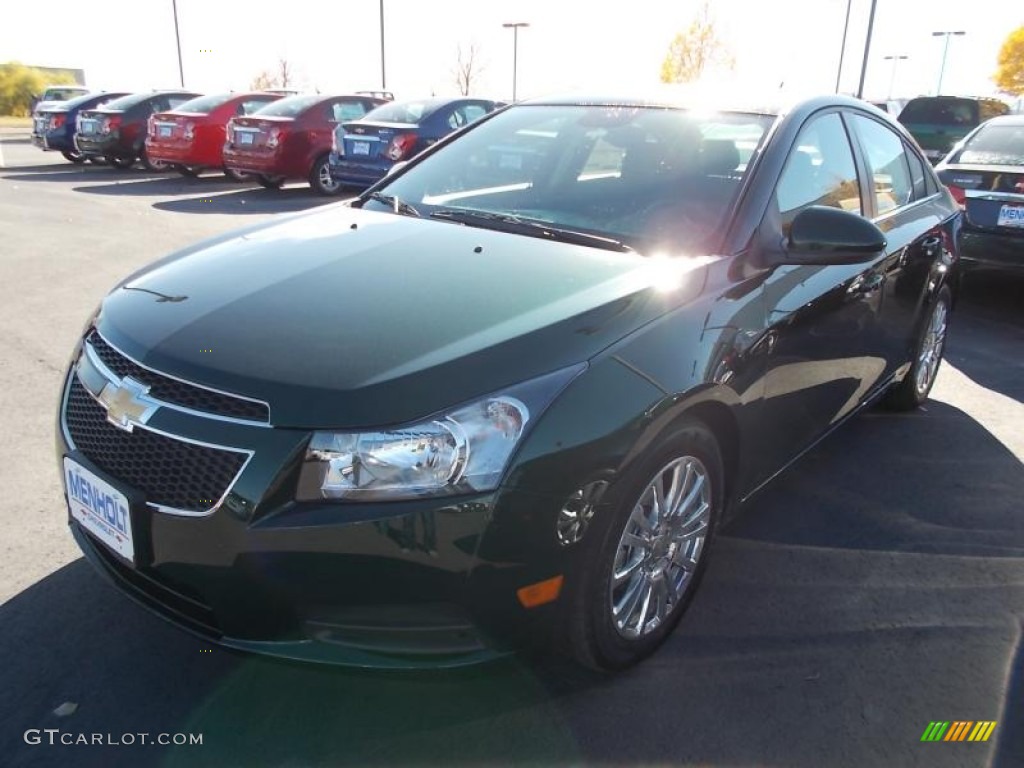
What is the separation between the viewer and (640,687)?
2.47m

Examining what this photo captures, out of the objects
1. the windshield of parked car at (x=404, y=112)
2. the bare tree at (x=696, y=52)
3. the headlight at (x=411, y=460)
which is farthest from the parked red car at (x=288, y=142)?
the bare tree at (x=696, y=52)

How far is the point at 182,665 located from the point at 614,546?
1.32 meters

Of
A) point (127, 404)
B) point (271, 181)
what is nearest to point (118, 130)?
point (271, 181)

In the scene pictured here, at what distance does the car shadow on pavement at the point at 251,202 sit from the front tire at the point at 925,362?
7884mm

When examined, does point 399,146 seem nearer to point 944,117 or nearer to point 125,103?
point 125,103

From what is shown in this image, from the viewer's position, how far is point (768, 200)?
9.56ft

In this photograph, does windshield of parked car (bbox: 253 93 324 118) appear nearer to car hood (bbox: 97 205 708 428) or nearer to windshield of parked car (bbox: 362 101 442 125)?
windshield of parked car (bbox: 362 101 442 125)

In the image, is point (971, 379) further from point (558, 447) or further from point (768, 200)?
point (558, 447)

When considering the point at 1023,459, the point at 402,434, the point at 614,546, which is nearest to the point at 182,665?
the point at 402,434

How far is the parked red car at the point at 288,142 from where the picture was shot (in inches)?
517

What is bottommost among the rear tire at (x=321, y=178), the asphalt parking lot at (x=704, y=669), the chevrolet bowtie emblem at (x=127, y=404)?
the asphalt parking lot at (x=704, y=669)

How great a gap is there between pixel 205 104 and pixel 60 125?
13.5 ft

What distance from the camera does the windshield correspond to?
2.94 m

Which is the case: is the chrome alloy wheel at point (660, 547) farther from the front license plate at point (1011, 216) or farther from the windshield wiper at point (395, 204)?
the front license plate at point (1011, 216)
